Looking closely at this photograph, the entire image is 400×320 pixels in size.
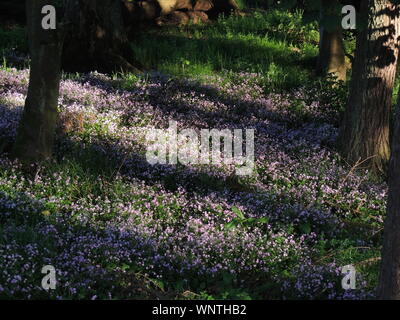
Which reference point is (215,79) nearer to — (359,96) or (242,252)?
(359,96)

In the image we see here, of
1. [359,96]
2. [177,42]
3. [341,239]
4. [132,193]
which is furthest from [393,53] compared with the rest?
[177,42]

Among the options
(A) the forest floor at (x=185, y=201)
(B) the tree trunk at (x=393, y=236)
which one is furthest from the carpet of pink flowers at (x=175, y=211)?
(B) the tree trunk at (x=393, y=236)

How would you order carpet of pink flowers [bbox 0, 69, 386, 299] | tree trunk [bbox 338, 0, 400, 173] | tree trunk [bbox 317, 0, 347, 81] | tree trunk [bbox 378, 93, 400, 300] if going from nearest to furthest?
tree trunk [bbox 378, 93, 400, 300] → carpet of pink flowers [bbox 0, 69, 386, 299] → tree trunk [bbox 338, 0, 400, 173] → tree trunk [bbox 317, 0, 347, 81]

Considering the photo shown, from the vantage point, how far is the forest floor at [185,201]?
17.0 feet

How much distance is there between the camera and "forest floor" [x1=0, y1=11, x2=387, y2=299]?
518 cm

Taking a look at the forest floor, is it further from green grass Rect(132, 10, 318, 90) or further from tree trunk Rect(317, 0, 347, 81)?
tree trunk Rect(317, 0, 347, 81)

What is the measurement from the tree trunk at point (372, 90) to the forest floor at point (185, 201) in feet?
1.24

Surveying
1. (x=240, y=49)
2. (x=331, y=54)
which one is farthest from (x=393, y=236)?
(x=240, y=49)

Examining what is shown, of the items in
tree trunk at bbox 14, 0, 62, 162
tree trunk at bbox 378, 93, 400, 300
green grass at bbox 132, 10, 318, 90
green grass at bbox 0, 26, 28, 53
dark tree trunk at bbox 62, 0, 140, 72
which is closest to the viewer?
tree trunk at bbox 378, 93, 400, 300

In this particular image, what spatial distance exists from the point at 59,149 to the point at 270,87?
16.2ft

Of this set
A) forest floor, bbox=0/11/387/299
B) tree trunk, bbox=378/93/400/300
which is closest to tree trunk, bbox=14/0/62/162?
forest floor, bbox=0/11/387/299

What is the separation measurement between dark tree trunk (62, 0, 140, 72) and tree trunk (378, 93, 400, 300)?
25.4 ft

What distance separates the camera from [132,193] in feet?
22.0

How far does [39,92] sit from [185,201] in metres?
2.36
